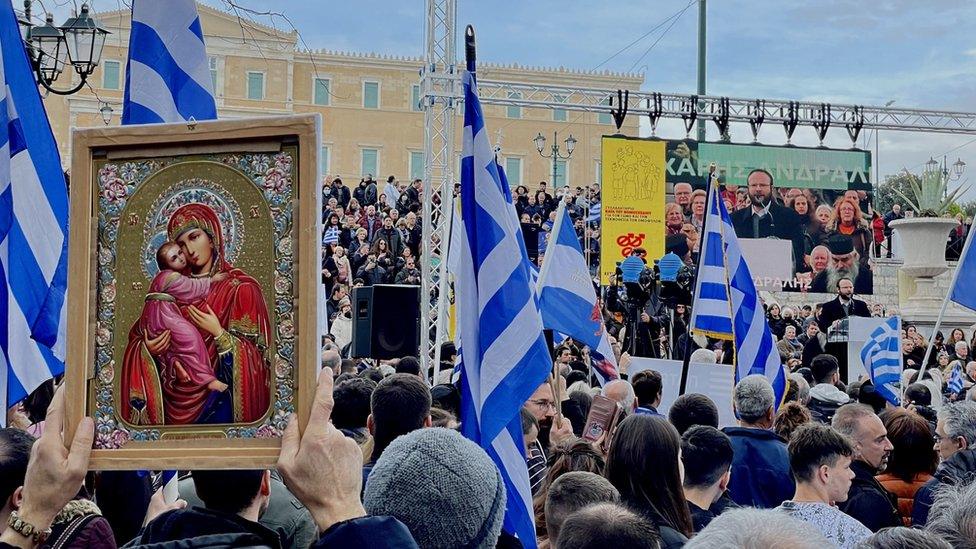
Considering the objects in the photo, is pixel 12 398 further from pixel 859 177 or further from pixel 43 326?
pixel 859 177

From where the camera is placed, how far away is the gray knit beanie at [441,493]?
254 centimetres

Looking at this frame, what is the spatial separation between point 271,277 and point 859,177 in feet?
104

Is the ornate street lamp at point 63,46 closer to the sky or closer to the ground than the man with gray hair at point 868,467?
closer to the sky

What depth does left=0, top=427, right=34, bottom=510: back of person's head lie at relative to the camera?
9.38 ft

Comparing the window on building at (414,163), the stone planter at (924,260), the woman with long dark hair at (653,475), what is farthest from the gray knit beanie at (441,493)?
the window on building at (414,163)

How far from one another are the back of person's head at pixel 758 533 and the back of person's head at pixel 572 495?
147 cm

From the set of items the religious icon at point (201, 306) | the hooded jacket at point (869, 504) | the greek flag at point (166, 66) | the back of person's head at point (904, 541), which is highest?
the greek flag at point (166, 66)

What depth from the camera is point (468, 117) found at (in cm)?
552

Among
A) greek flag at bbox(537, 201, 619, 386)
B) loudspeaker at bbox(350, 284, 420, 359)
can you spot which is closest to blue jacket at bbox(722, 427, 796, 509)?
greek flag at bbox(537, 201, 619, 386)

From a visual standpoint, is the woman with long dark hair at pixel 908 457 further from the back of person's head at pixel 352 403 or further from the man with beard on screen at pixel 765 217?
the man with beard on screen at pixel 765 217

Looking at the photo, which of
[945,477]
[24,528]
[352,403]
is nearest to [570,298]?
[352,403]

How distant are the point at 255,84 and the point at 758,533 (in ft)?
200

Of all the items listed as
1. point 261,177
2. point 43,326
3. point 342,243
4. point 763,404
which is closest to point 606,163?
point 342,243

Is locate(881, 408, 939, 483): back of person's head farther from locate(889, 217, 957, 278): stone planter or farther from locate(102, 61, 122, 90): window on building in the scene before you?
locate(102, 61, 122, 90): window on building
